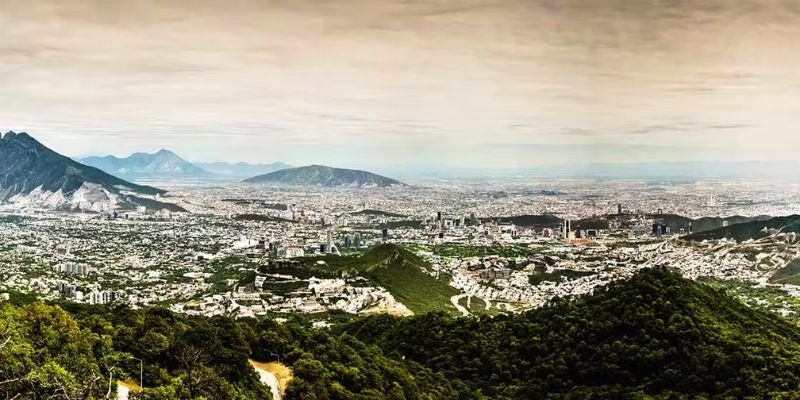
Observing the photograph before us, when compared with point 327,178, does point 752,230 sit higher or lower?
lower

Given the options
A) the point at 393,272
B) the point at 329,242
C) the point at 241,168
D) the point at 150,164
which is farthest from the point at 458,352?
the point at 241,168

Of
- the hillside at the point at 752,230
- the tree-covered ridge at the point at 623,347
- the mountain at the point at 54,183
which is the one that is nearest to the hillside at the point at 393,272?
the tree-covered ridge at the point at 623,347

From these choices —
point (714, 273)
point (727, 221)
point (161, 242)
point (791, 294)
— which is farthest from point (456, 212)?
point (791, 294)

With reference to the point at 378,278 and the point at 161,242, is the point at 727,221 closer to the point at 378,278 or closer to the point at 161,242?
the point at 378,278

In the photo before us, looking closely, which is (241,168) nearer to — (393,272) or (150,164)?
(150,164)

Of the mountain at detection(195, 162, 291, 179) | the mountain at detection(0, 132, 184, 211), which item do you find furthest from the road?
the mountain at detection(195, 162, 291, 179)

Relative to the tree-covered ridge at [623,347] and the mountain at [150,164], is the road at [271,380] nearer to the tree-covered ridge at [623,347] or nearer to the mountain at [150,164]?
the tree-covered ridge at [623,347]
